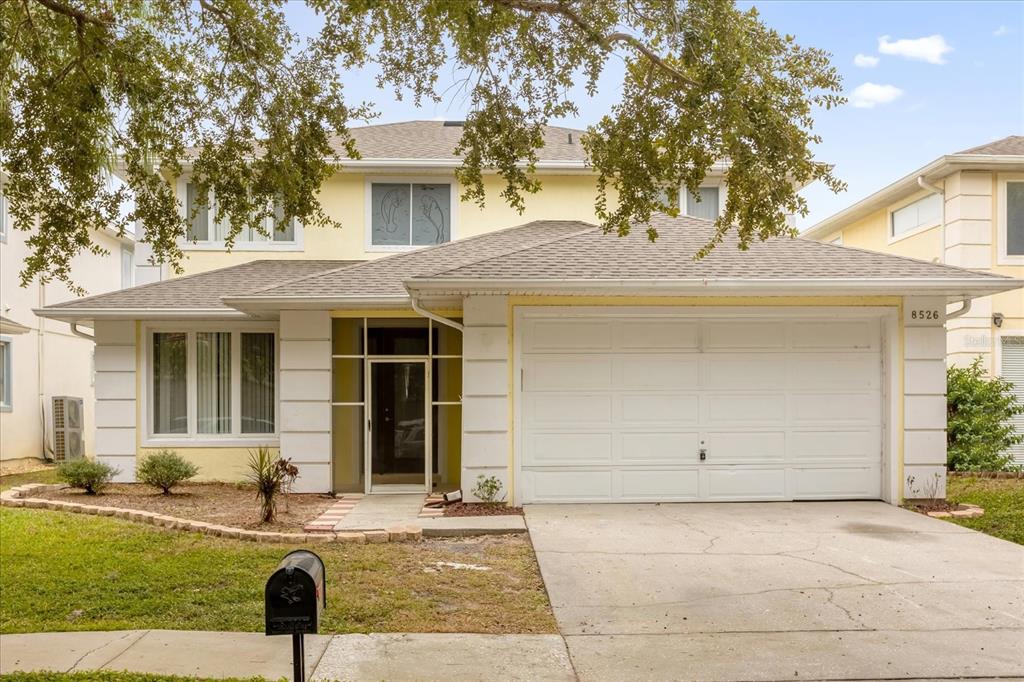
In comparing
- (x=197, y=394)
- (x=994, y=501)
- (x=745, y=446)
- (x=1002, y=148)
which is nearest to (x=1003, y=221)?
(x=1002, y=148)

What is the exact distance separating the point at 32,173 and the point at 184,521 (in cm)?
444

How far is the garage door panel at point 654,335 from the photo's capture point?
11500 mm

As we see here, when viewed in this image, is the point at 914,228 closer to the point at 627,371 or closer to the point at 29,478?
the point at 627,371

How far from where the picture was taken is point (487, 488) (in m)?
11.1

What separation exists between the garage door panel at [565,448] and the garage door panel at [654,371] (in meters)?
0.87

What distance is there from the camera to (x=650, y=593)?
705 cm

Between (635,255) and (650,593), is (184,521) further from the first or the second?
(635,255)

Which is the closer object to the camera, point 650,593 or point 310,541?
point 650,593

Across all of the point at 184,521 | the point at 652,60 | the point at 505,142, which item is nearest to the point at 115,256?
the point at 184,521

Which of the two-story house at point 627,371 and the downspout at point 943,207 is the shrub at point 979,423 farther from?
the two-story house at point 627,371

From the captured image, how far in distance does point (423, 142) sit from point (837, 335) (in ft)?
32.8

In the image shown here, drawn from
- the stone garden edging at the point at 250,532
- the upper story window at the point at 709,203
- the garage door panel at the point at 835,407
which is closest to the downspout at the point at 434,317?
the stone garden edging at the point at 250,532

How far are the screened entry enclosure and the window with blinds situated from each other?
10605 millimetres

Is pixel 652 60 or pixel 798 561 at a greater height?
pixel 652 60
